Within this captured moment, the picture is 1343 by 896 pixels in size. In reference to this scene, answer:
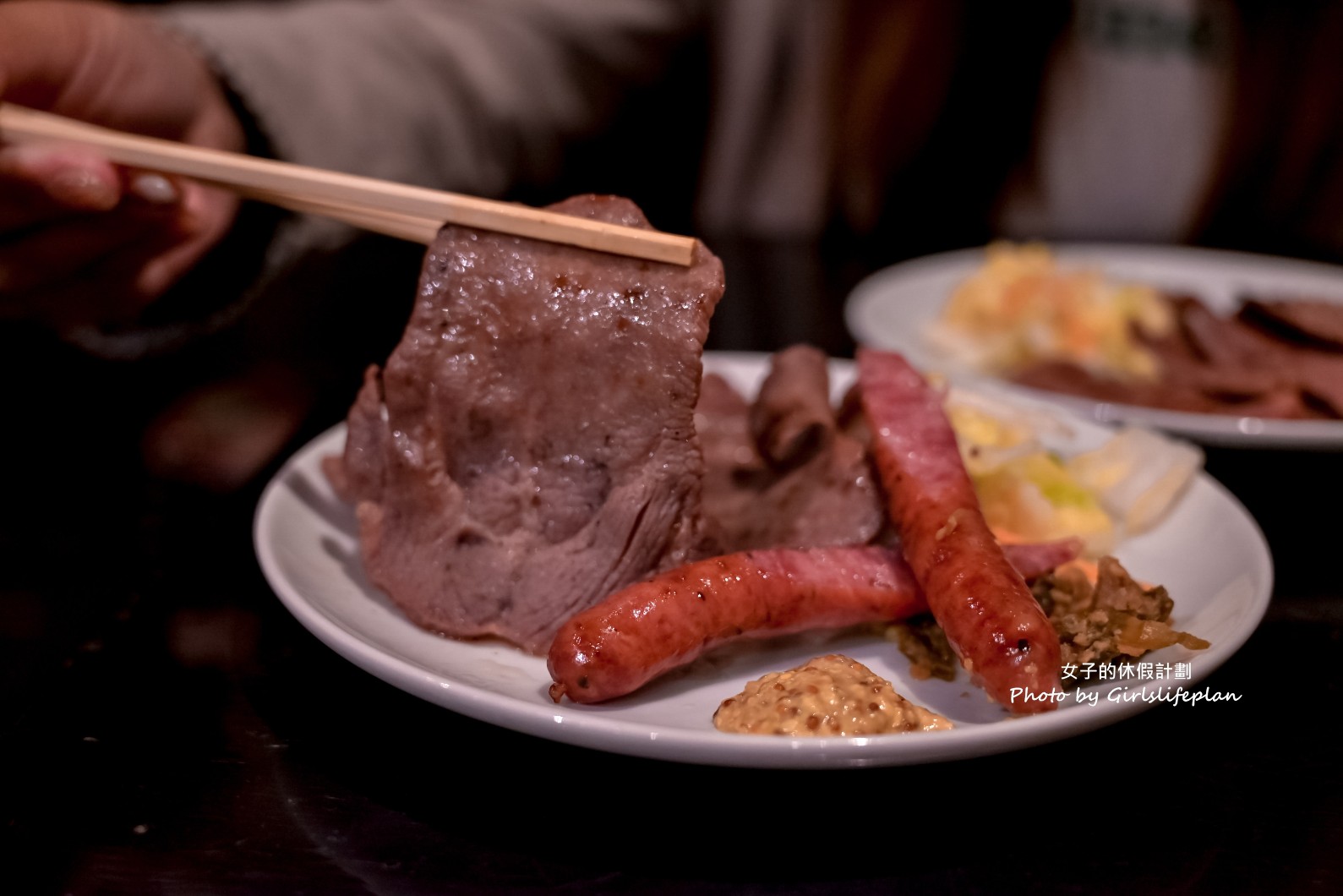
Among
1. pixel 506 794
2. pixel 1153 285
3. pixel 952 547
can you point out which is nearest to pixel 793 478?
pixel 952 547

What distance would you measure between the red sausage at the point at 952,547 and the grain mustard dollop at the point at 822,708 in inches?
5.9

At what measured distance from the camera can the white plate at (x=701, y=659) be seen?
1516mm

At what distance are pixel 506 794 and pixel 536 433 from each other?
729mm

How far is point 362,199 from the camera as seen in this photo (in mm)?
2209

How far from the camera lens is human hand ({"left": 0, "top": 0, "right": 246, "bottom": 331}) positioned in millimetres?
2539

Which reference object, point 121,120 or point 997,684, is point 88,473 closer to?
point 121,120

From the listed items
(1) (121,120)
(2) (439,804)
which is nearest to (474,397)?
(2) (439,804)

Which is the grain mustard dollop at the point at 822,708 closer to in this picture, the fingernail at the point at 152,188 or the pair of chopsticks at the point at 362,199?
the pair of chopsticks at the point at 362,199

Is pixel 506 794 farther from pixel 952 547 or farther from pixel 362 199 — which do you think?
pixel 362 199

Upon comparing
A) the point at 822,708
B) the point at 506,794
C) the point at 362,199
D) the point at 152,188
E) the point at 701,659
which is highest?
the point at 362,199

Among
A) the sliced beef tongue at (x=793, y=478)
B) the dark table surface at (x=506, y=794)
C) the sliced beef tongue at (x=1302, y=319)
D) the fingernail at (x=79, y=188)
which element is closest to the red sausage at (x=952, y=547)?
the sliced beef tongue at (x=793, y=478)

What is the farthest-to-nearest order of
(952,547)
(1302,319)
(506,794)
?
(1302,319), (952,547), (506,794)

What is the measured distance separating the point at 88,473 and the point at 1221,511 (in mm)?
3166

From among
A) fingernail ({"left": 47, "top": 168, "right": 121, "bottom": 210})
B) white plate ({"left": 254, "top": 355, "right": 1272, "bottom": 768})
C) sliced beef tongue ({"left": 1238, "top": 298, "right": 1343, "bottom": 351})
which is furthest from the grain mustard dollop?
sliced beef tongue ({"left": 1238, "top": 298, "right": 1343, "bottom": 351})
